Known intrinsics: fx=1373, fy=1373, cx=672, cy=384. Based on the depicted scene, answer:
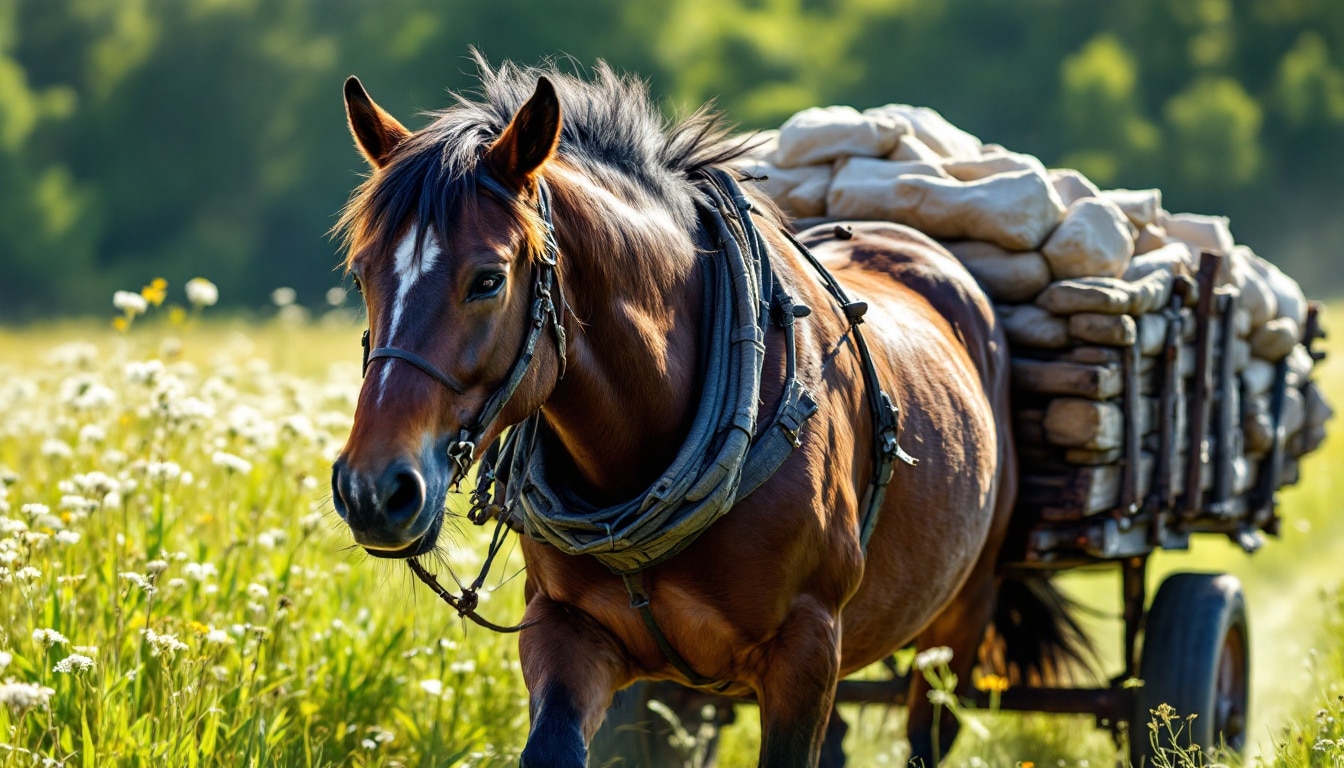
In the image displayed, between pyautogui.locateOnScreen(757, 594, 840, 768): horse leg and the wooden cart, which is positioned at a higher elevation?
the wooden cart

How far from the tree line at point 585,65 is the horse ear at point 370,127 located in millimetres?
32367

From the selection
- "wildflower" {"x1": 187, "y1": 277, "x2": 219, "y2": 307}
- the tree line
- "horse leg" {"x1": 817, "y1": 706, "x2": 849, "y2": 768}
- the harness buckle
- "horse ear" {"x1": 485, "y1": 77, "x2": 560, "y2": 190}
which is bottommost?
"horse leg" {"x1": 817, "y1": 706, "x2": 849, "y2": 768}

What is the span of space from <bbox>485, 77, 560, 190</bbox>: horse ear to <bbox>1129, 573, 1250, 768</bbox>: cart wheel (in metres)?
3.02

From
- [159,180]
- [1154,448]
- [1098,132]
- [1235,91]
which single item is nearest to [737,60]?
[1098,132]

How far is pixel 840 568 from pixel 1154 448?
2.14 m

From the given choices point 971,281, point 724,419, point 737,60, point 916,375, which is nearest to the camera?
point 724,419

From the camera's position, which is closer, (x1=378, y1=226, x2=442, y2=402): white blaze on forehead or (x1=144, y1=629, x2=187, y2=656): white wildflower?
(x1=378, y1=226, x2=442, y2=402): white blaze on forehead

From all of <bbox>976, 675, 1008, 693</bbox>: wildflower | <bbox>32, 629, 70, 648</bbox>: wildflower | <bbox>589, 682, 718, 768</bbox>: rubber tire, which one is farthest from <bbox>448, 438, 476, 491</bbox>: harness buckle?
<bbox>976, 675, 1008, 693</bbox>: wildflower

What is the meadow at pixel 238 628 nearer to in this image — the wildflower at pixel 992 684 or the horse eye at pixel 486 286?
the wildflower at pixel 992 684

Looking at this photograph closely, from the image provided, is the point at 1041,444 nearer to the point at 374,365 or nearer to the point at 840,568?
the point at 840,568

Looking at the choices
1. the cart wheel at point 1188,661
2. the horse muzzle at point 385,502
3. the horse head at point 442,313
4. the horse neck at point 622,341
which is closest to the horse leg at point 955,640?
the cart wheel at point 1188,661

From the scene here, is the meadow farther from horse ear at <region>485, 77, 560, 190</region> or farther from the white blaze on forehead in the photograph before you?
horse ear at <region>485, 77, 560, 190</region>

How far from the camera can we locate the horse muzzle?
2453mm

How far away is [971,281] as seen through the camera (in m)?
4.79
